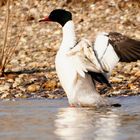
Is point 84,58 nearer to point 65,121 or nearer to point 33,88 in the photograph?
point 65,121

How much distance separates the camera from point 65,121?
9.12m

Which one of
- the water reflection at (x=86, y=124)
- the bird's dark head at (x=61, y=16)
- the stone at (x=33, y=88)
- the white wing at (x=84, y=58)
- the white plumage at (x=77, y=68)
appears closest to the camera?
the water reflection at (x=86, y=124)

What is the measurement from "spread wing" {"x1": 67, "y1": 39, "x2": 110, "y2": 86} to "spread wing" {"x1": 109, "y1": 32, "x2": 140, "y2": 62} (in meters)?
0.36

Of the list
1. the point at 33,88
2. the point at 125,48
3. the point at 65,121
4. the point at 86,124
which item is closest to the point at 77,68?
the point at 125,48

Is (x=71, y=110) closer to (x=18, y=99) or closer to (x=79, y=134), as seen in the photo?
(x=18, y=99)

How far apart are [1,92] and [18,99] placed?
0.66 meters

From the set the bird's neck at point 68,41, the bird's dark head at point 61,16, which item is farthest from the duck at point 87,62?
the bird's dark head at point 61,16

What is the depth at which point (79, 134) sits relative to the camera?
7781mm

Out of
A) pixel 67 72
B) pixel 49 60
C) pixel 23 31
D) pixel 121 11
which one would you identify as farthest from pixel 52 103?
pixel 121 11

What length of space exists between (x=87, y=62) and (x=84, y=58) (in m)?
0.07

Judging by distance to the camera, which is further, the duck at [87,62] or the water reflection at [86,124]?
the duck at [87,62]

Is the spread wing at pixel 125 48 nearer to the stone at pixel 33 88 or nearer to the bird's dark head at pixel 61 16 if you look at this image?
the bird's dark head at pixel 61 16

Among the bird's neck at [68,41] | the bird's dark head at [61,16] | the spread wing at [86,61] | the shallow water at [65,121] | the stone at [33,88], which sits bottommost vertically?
the stone at [33,88]

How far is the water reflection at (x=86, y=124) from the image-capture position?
7.68 metres
